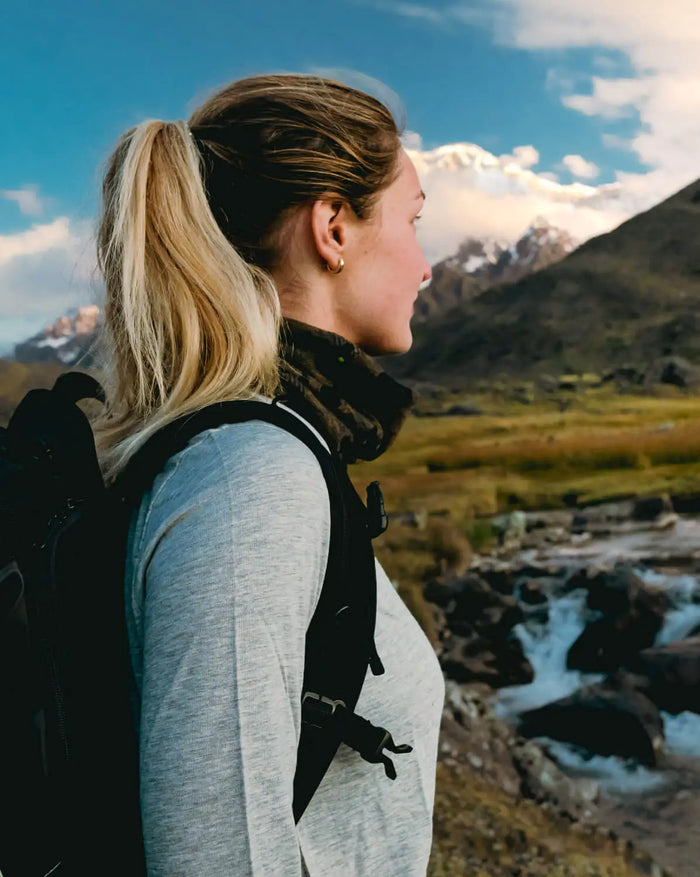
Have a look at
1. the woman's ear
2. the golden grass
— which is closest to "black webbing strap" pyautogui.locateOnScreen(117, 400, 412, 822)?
the woman's ear

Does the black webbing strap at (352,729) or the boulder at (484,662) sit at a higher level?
the black webbing strap at (352,729)

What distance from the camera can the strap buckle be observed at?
1363 millimetres

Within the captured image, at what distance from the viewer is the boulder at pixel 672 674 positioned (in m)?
12.3

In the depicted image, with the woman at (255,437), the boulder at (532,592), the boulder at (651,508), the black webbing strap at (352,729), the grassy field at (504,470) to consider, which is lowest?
the boulder at (532,592)

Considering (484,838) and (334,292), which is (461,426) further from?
(334,292)

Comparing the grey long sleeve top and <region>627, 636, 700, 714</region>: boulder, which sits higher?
the grey long sleeve top

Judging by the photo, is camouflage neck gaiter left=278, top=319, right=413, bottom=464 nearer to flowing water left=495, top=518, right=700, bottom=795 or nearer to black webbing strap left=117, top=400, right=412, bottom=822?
black webbing strap left=117, top=400, right=412, bottom=822

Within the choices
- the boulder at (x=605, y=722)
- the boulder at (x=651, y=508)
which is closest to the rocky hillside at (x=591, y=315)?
Result: the boulder at (x=651, y=508)

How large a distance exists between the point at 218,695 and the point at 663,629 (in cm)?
1534

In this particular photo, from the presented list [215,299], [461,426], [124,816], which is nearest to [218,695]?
[124,816]

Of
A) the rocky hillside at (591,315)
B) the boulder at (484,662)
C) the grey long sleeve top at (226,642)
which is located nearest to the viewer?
the grey long sleeve top at (226,642)

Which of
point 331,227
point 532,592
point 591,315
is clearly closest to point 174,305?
point 331,227

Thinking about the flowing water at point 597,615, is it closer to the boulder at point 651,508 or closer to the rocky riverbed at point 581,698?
the rocky riverbed at point 581,698

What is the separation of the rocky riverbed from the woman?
5.10 m
